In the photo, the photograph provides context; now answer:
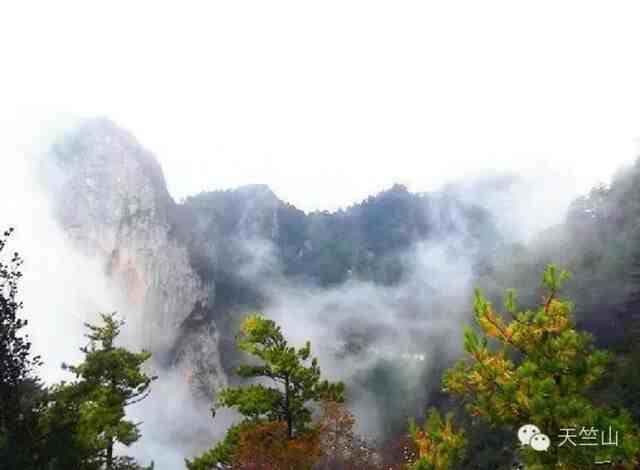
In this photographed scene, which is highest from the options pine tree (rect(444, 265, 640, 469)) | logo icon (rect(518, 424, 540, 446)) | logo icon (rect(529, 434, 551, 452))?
pine tree (rect(444, 265, 640, 469))

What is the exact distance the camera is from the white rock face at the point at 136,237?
3374 inches

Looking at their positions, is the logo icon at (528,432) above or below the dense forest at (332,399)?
below

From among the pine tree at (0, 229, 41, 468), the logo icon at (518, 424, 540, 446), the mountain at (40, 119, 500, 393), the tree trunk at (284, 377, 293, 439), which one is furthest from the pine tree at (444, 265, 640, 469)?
the mountain at (40, 119, 500, 393)

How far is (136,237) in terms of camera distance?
8869 cm

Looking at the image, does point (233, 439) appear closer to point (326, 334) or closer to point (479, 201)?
point (326, 334)

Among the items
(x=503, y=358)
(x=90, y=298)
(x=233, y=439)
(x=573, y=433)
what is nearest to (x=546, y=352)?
(x=503, y=358)

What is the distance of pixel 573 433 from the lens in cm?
867

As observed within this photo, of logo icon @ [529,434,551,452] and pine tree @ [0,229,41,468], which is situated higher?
pine tree @ [0,229,41,468]

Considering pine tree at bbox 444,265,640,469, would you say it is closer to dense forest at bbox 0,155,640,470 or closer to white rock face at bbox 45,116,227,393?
dense forest at bbox 0,155,640,470

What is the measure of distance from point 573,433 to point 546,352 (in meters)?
1.37

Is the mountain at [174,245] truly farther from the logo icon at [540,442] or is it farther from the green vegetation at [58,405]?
the logo icon at [540,442]

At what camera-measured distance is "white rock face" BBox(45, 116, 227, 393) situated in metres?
85.7

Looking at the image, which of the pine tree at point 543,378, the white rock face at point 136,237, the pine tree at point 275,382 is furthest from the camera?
the white rock face at point 136,237

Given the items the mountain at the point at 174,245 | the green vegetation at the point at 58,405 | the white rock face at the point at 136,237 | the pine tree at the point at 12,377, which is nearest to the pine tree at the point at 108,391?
the green vegetation at the point at 58,405
